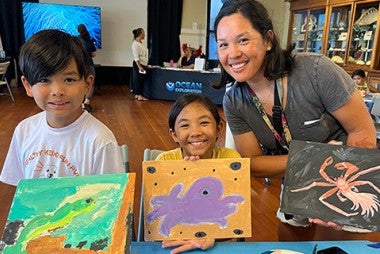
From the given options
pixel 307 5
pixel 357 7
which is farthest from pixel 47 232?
pixel 307 5

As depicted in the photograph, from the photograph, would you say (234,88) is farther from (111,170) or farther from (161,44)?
(161,44)

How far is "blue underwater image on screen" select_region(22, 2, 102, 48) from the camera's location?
22.4 feet

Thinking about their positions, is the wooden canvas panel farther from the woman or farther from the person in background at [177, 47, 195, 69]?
the person in background at [177, 47, 195, 69]

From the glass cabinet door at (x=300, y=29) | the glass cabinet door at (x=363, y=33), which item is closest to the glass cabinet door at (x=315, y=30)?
the glass cabinet door at (x=300, y=29)

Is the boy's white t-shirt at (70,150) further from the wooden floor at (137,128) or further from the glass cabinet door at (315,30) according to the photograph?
the glass cabinet door at (315,30)

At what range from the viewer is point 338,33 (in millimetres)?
5617

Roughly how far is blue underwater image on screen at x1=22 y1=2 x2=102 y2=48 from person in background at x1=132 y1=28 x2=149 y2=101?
138 centimetres

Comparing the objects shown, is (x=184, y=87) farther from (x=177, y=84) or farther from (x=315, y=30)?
(x=315, y=30)

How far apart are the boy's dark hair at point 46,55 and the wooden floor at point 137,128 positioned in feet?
2.80

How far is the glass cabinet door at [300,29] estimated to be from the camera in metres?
6.54

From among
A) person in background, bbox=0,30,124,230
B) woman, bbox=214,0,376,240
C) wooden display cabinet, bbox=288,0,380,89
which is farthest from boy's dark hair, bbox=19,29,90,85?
wooden display cabinet, bbox=288,0,380,89

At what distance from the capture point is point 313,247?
894mm

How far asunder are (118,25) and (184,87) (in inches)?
111

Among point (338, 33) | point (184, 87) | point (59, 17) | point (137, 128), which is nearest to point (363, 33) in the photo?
point (338, 33)
